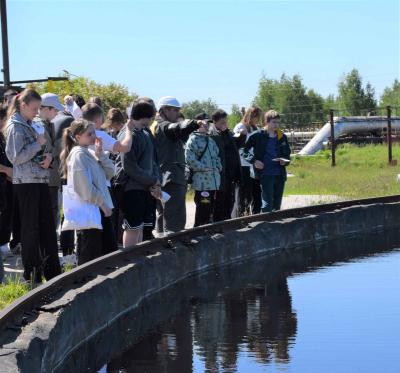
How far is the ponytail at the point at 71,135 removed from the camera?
36.0ft

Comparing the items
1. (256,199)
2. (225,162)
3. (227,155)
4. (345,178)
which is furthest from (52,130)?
(345,178)

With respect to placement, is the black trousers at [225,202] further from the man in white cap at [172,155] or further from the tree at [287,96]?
the tree at [287,96]

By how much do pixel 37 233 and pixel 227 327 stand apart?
6.75 feet

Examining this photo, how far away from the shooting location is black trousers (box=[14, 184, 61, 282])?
1095cm

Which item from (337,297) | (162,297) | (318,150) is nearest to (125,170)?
(162,297)

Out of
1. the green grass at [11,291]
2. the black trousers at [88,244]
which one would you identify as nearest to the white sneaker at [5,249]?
the black trousers at [88,244]

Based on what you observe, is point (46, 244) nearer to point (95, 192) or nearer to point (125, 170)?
point (95, 192)

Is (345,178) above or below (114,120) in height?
below

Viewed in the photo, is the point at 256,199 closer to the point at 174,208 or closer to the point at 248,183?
the point at 248,183

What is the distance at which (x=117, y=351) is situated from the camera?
923cm

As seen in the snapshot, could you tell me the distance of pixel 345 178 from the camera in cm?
3111

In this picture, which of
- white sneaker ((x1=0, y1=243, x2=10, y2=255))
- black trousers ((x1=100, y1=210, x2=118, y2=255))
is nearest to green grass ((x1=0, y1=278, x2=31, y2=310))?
black trousers ((x1=100, y1=210, x2=118, y2=255))

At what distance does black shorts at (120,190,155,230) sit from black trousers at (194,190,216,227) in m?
2.88

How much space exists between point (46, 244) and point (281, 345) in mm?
2879
